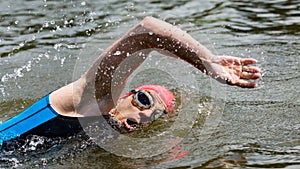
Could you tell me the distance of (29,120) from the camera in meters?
3.73

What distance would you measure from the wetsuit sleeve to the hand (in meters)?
1.18

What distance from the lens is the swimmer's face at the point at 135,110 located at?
12.8 ft

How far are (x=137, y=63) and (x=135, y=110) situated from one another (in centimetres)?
39

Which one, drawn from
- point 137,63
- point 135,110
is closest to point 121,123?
point 135,110

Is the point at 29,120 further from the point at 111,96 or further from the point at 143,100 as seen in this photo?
the point at 143,100

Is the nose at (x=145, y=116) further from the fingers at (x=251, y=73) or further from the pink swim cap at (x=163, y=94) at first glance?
the fingers at (x=251, y=73)

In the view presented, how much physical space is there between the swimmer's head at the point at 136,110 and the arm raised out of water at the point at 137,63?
0.14 m

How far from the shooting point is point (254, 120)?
157 inches

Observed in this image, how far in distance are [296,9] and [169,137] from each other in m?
4.56

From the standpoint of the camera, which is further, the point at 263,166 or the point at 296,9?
the point at 296,9

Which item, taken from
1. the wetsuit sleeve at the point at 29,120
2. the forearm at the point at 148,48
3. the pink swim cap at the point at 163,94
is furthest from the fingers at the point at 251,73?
the wetsuit sleeve at the point at 29,120

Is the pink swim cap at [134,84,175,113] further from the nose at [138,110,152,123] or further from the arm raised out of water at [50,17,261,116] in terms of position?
the arm raised out of water at [50,17,261,116]

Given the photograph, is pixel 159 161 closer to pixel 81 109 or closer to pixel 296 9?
pixel 81 109

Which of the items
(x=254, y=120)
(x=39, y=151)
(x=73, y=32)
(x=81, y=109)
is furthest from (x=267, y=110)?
(x=73, y=32)
